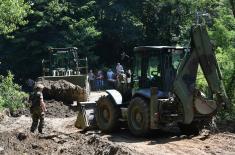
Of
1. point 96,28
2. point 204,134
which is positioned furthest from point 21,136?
point 96,28

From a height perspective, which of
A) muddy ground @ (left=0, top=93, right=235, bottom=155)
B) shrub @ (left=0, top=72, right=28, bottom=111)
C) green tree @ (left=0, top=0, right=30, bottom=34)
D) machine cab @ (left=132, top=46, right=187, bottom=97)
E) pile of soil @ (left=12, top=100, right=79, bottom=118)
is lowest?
muddy ground @ (left=0, top=93, right=235, bottom=155)

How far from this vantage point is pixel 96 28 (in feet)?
141

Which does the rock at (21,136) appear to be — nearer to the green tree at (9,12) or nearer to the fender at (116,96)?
the fender at (116,96)

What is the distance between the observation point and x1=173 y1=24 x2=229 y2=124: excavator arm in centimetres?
1425

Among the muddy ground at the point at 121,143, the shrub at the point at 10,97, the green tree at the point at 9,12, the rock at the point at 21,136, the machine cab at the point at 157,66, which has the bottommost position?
the muddy ground at the point at 121,143

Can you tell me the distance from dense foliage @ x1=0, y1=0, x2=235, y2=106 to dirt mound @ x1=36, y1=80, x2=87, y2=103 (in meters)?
11.3

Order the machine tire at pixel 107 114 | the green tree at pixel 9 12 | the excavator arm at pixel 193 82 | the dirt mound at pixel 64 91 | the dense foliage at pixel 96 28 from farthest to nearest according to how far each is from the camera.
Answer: the dense foliage at pixel 96 28
the dirt mound at pixel 64 91
the green tree at pixel 9 12
the machine tire at pixel 107 114
the excavator arm at pixel 193 82

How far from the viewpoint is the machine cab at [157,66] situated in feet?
48.7

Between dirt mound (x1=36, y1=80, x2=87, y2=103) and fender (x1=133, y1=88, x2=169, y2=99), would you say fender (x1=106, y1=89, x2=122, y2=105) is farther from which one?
dirt mound (x1=36, y1=80, x2=87, y2=103)

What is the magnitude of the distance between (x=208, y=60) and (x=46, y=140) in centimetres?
492

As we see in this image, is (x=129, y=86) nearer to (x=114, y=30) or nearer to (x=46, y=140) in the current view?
(x=46, y=140)

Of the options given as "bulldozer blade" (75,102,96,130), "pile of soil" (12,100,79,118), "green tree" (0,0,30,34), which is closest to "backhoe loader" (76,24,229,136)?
"bulldozer blade" (75,102,96,130)

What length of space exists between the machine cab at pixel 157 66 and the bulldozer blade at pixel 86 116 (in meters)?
2.54

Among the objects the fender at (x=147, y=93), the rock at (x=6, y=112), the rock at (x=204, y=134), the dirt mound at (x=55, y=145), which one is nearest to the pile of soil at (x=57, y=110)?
the rock at (x=6, y=112)
